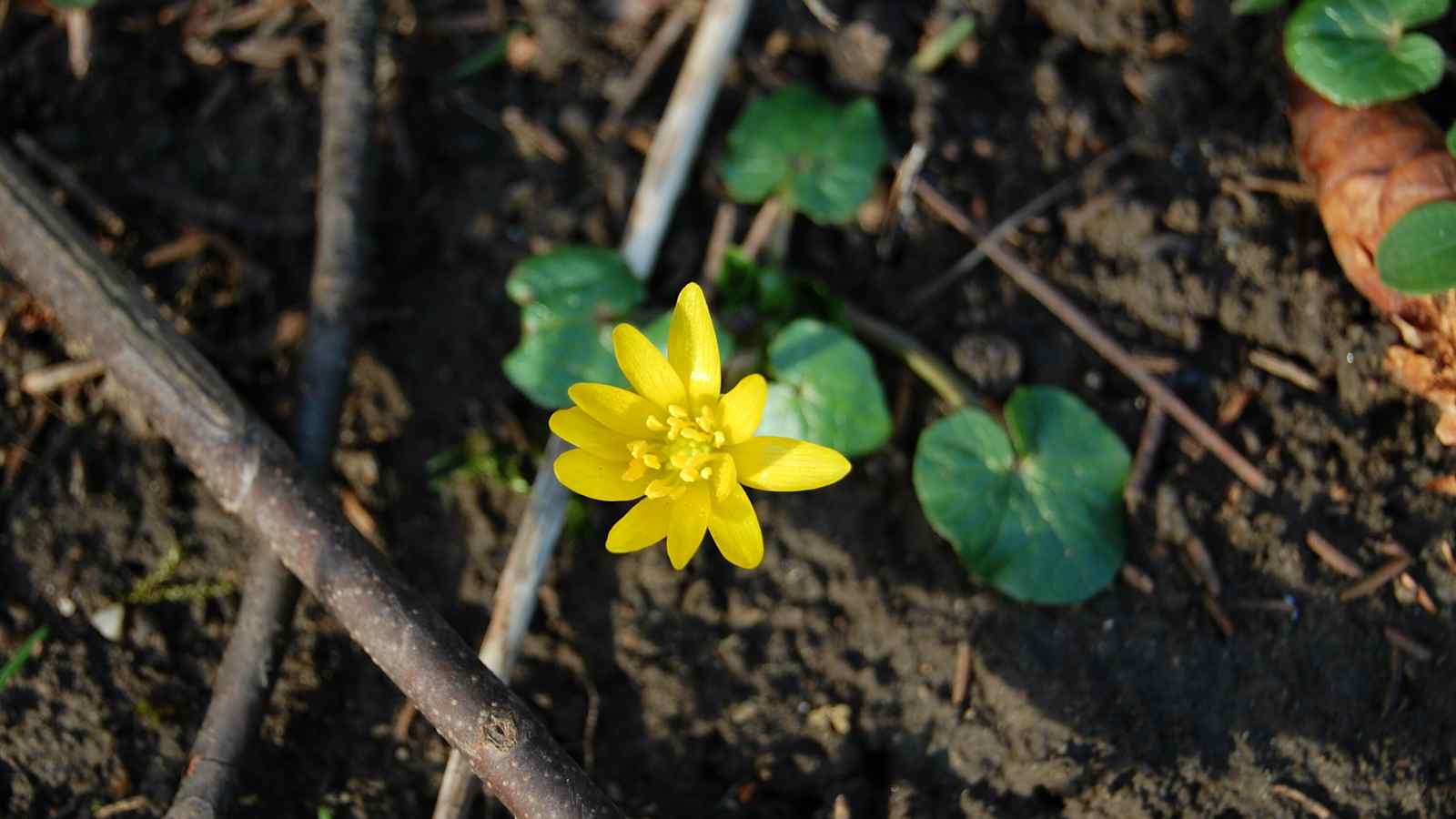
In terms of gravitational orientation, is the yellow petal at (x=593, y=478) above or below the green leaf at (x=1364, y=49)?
below

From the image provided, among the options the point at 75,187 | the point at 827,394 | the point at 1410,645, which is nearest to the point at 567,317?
the point at 827,394

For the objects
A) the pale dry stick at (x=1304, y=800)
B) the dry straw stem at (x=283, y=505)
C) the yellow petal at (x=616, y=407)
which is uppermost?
the yellow petal at (x=616, y=407)

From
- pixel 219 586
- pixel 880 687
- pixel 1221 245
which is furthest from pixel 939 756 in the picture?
pixel 219 586

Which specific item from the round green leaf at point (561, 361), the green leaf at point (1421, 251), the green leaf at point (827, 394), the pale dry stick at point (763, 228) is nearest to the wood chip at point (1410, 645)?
the green leaf at point (1421, 251)

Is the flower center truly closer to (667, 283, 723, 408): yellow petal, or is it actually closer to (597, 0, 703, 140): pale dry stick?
(667, 283, 723, 408): yellow petal

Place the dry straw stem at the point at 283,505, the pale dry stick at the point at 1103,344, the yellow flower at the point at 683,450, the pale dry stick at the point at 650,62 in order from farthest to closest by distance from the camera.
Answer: the pale dry stick at the point at 650,62, the pale dry stick at the point at 1103,344, the yellow flower at the point at 683,450, the dry straw stem at the point at 283,505

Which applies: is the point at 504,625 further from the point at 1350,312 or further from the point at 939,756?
the point at 1350,312

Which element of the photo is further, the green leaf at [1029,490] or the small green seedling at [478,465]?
the small green seedling at [478,465]

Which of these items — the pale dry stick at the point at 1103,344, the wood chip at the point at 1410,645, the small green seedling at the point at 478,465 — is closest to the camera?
the wood chip at the point at 1410,645

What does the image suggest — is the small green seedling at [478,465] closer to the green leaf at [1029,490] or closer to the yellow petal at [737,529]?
the yellow petal at [737,529]
